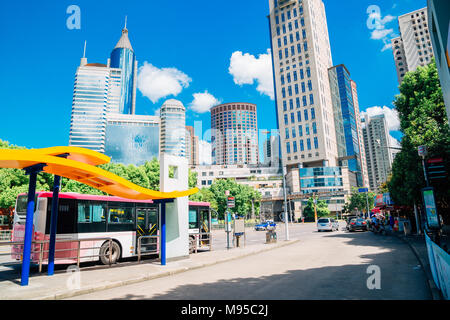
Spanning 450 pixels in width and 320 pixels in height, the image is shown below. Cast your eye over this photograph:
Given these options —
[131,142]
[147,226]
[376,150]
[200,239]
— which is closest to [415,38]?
[376,150]

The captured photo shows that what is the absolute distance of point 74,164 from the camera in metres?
7.80

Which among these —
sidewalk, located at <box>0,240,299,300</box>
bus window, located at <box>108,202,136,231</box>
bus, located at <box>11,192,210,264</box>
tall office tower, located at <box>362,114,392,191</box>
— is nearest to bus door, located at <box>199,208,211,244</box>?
bus, located at <box>11,192,210,264</box>

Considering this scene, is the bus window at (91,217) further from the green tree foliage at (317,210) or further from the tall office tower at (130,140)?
the tall office tower at (130,140)

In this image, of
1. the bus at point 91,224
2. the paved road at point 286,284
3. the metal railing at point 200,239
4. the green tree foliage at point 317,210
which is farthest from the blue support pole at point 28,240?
the green tree foliage at point 317,210

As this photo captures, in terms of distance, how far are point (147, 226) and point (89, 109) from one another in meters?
199

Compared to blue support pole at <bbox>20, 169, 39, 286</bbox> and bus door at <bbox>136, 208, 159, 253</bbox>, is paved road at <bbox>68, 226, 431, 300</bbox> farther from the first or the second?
bus door at <bbox>136, 208, 159, 253</bbox>

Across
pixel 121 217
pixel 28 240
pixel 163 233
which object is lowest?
pixel 163 233

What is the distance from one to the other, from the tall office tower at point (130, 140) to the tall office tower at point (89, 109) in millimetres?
6430

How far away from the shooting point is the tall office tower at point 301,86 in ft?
286

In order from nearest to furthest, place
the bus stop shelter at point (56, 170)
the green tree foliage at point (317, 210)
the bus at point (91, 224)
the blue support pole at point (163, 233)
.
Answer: the bus stop shelter at point (56, 170) → the bus at point (91, 224) → the blue support pole at point (163, 233) → the green tree foliage at point (317, 210)

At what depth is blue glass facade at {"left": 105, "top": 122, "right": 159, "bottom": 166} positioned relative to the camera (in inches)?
7209

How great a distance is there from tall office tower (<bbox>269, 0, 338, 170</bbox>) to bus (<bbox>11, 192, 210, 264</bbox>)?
80.1 meters

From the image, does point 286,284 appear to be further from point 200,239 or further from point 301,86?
point 301,86
